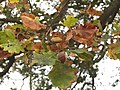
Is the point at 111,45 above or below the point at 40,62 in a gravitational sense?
above

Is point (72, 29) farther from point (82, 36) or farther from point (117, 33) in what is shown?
point (117, 33)

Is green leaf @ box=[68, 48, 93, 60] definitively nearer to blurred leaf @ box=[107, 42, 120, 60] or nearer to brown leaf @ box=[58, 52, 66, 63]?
brown leaf @ box=[58, 52, 66, 63]

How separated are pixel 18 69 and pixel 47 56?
4.95 meters

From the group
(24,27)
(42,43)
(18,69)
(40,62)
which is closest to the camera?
(40,62)

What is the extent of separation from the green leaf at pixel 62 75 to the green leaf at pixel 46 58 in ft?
0.09

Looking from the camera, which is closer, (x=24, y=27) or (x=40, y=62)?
(x=40, y=62)

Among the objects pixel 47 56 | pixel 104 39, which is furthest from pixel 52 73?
pixel 104 39

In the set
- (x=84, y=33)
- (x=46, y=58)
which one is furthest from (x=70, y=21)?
(x=46, y=58)

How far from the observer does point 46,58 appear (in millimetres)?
1117

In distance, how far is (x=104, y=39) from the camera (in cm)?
134

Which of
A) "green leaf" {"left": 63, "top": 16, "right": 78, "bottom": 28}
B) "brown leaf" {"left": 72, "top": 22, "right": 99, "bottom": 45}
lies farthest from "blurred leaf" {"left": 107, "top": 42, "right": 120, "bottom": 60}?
"green leaf" {"left": 63, "top": 16, "right": 78, "bottom": 28}

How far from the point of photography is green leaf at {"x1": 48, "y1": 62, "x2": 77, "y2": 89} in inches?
43.5

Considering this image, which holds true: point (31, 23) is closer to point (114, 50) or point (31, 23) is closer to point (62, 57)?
point (62, 57)

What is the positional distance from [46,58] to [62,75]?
3.1 inches
